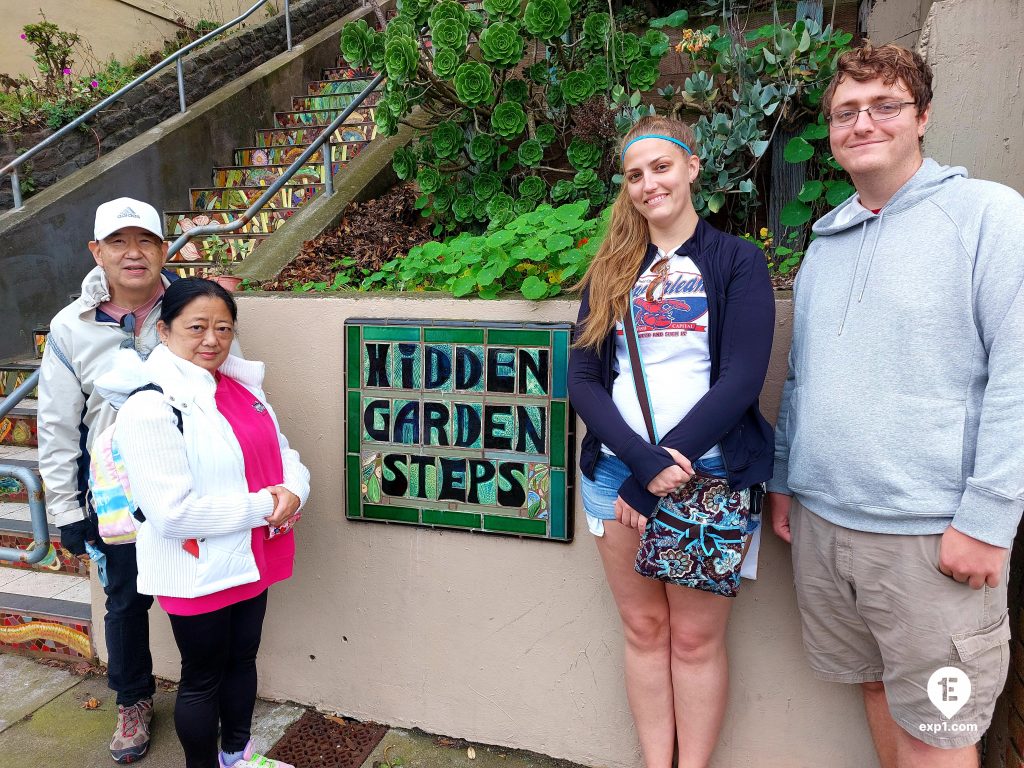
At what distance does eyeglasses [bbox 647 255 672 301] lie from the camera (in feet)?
6.44

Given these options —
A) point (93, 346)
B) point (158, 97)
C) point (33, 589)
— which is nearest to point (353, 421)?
point (93, 346)

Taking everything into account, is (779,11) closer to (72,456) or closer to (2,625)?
(72,456)

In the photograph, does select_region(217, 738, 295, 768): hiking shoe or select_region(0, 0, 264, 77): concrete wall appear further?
select_region(0, 0, 264, 77): concrete wall

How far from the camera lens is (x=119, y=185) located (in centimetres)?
629

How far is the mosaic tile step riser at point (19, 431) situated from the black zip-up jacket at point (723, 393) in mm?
4481

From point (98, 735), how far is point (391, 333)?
6.75 ft

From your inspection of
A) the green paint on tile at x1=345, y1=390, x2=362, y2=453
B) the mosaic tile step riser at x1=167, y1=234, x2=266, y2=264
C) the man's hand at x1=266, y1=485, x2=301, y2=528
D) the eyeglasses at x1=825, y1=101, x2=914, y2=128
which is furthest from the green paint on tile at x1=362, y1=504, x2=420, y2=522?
the mosaic tile step riser at x1=167, y1=234, x2=266, y2=264

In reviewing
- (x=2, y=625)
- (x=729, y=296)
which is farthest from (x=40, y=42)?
(x=729, y=296)

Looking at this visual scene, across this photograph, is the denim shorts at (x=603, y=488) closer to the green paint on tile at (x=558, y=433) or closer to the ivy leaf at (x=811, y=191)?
the green paint on tile at (x=558, y=433)

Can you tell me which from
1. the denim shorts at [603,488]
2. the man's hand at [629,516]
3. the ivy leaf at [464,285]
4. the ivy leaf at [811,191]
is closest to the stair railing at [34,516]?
the ivy leaf at [464,285]

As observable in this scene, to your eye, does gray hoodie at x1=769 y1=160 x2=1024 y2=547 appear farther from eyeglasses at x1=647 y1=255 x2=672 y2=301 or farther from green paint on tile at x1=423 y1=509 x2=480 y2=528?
green paint on tile at x1=423 y1=509 x2=480 y2=528

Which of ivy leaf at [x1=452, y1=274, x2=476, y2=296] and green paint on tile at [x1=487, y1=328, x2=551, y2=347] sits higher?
ivy leaf at [x1=452, y1=274, x2=476, y2=296]

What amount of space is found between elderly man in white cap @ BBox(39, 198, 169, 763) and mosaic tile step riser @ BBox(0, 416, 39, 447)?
278cm

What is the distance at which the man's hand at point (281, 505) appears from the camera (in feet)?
7.34
